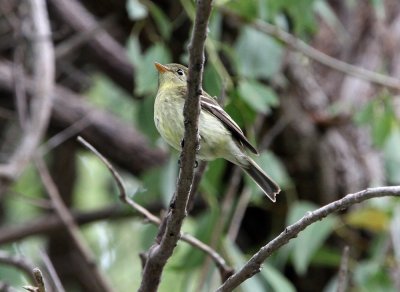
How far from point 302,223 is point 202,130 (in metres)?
0.98

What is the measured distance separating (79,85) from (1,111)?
114 cm

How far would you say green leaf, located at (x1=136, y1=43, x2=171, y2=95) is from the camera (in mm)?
3814

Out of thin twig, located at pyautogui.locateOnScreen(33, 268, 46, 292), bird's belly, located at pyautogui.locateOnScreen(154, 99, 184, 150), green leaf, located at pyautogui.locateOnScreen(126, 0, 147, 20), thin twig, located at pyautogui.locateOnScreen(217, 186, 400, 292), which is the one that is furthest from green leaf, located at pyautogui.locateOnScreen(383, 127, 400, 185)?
thin twig, located at pyautogui.locateOnScreen(33, 268, 46, 292)

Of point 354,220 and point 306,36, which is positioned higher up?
Answer: point 306,36

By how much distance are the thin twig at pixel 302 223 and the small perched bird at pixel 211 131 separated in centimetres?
73

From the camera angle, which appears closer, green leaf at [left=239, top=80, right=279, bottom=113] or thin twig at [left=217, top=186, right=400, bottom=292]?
thin twig at [left=217, top=186, right=400, bottom=292]

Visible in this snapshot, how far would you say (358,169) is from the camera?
5301 millimetres

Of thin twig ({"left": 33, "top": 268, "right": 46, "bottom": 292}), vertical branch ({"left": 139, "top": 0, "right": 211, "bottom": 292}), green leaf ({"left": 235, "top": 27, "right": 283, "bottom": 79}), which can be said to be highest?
green leaf ({"left": 235, "top": 27, "right": 283, "bottom": 79})

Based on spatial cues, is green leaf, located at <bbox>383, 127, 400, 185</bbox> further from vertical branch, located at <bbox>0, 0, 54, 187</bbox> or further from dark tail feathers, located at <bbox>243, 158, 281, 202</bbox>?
vertical branch, located at <bbox>0, 0, 54, 187</bbox>

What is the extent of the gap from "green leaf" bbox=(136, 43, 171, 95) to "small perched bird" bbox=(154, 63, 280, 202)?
1.86ft

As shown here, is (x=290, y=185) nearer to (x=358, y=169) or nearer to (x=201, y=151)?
(x=358, y=169)

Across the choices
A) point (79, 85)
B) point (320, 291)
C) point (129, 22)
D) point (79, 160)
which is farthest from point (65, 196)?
point (320, 291)

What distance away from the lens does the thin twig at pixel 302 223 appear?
6.75ft

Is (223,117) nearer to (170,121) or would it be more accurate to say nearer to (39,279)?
(170,121)
